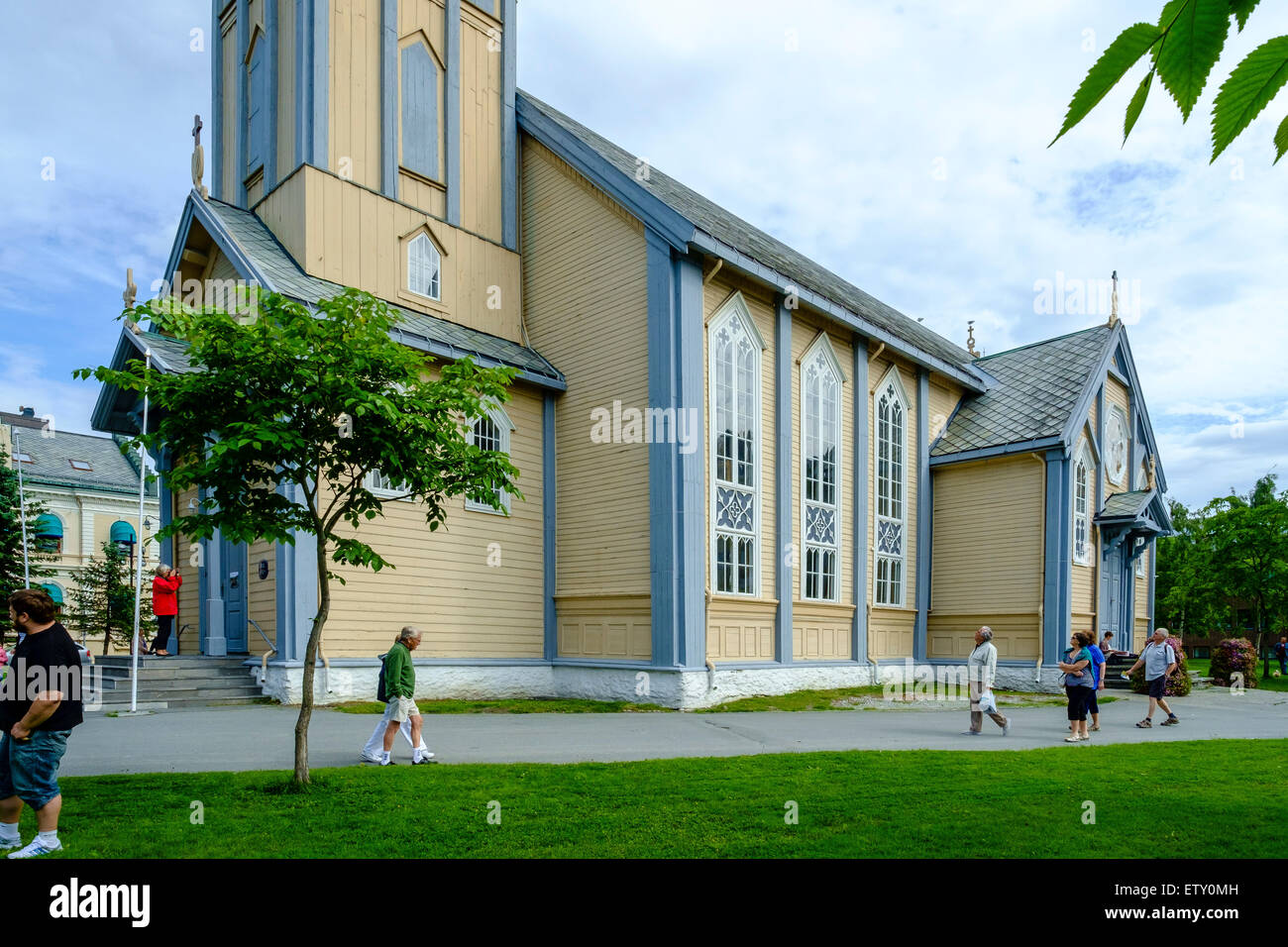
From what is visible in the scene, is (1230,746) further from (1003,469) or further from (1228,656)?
(1228,656)

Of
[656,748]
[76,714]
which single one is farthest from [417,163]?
[76,714]

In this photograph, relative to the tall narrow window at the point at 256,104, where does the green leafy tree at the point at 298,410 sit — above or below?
below

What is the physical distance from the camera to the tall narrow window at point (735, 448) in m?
18.8

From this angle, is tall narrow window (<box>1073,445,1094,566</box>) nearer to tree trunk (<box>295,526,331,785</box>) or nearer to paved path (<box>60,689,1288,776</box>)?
paved path (<box>60,689,1288,776</box>)

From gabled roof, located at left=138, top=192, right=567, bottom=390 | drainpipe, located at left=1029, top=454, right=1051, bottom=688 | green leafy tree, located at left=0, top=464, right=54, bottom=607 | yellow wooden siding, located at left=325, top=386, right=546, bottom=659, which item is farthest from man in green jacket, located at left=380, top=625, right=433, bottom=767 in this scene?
green leafy tree, located at left=0, top=464, right=54, bottom=607

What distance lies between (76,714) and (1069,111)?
284 inches

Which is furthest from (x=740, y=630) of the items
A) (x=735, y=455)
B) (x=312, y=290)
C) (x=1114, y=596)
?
(x=1114, y=596)

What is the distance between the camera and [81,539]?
48250 mm

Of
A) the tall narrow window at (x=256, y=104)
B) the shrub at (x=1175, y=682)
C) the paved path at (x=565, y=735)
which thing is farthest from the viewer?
the shrub at (x=1175, y=682)

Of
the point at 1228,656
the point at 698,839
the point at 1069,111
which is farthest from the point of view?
the point at 1228,656

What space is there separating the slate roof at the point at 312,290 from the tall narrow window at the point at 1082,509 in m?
14.1

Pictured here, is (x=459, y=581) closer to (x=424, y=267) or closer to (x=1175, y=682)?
(x=424, y=267)

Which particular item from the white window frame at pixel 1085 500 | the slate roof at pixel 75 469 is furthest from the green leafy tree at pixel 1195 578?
the slate roof at pixel 75 469

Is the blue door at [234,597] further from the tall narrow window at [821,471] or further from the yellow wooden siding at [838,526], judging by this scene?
the tall narrow window at [821,471]
